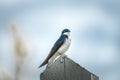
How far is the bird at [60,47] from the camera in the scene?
16.0ft

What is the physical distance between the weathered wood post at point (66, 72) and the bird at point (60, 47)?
0.24m

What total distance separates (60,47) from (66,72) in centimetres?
133

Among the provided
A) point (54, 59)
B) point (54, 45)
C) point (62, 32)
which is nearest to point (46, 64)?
point (54, 59)

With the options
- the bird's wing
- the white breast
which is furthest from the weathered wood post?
the white breast

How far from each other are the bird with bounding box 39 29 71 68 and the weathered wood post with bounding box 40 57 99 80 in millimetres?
241

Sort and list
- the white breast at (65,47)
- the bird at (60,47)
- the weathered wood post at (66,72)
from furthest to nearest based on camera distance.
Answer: the white breast at (65,47)
the bird at (60,47)
the weathered wood post at (66,72)

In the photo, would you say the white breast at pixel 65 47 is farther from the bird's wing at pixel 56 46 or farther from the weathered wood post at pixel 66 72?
the weathered wood post at pixel 66 72

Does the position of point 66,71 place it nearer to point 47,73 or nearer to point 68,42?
point 47,73

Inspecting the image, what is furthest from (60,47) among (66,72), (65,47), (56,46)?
(66,72)

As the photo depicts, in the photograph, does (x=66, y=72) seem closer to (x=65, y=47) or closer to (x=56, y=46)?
(x=56, y=46)

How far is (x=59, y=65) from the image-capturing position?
175 inches

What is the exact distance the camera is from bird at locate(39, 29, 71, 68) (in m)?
4.88

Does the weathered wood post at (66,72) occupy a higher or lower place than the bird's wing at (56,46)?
higher

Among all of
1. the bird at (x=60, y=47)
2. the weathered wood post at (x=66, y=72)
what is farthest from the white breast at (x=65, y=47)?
the weathered wood post at (x=66, y=72)
